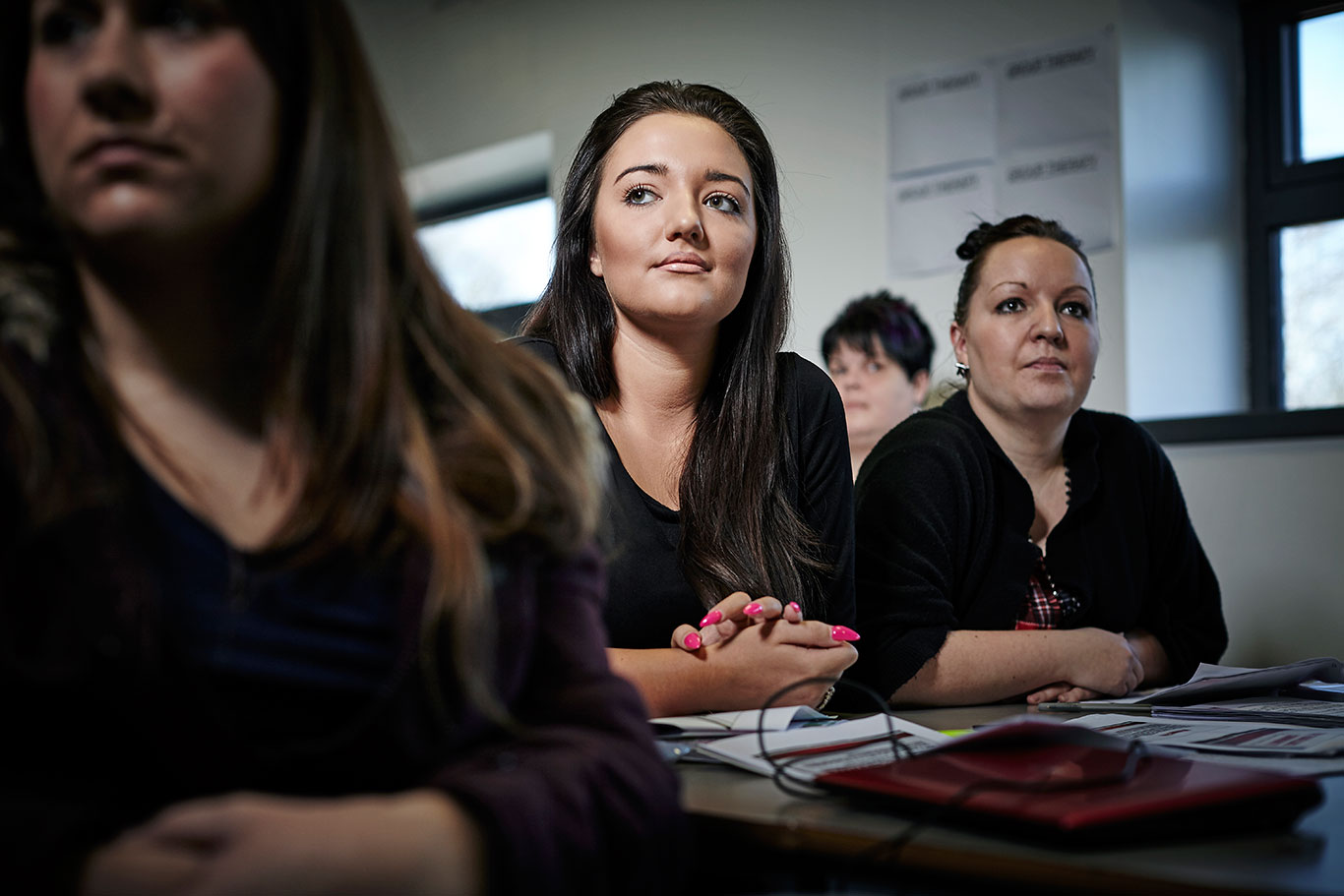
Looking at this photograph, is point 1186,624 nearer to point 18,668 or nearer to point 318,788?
point 318,788

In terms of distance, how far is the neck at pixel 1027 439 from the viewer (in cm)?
199

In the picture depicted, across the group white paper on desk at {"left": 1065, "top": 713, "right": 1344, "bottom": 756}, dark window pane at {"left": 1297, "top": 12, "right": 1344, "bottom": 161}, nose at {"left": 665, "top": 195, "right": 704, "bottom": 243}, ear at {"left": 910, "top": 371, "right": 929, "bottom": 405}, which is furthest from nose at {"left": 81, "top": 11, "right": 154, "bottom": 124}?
dark window pane at {"left": 1297, "top": 12, "right": 1344, "bottom": 161}

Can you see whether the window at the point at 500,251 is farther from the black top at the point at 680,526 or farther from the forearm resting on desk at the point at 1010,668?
the forearm resting on desk at the point at 1010,668

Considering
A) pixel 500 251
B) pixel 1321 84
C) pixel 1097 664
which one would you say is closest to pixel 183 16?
pixel 1097 664

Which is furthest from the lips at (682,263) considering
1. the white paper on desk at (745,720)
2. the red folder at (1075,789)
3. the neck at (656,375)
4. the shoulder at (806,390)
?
the red folder at (1075,789)

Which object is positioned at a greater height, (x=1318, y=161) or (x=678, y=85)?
(x=1318, y=161)

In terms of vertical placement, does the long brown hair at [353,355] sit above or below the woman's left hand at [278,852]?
above

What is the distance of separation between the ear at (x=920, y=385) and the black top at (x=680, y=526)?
1.42 metres

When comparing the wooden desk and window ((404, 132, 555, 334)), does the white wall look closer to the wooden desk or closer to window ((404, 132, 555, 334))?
window ((404, 132, 555, 334))

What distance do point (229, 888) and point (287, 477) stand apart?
280 millimetres

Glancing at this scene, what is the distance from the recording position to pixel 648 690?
4.43ft

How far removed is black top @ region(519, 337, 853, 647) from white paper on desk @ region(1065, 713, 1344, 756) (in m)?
0.43

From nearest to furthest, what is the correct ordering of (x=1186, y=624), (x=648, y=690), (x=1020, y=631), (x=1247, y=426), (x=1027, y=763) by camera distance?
(x=1027, y=763) < (x=648, y=690) < (x=1020, y=631) < (x=1186, y=624) < (x=1247, y=426)

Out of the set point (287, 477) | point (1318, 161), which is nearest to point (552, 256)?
point (287, 477)
